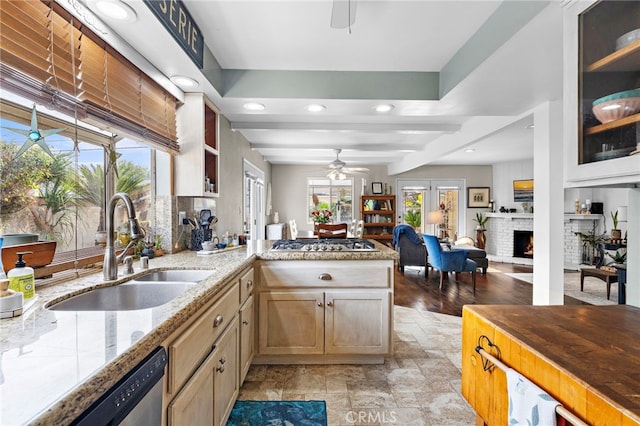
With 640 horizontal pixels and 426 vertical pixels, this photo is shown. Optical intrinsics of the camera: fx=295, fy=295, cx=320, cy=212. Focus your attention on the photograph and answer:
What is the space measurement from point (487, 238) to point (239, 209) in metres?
6.67

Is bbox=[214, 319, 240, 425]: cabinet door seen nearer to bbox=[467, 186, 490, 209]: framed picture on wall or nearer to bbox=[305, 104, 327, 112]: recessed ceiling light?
bbox=[305, 104, 327, 112]: recessed ceiling light

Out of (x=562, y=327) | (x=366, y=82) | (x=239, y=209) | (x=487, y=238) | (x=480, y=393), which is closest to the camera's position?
(x=562, y=327)

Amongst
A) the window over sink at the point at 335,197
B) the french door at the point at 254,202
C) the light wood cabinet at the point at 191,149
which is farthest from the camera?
the window over sink at the point at 335,197

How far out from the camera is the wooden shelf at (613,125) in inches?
42.1

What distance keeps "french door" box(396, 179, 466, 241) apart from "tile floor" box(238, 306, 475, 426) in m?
5.52

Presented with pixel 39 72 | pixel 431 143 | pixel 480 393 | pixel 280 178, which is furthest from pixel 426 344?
pixel 280 178

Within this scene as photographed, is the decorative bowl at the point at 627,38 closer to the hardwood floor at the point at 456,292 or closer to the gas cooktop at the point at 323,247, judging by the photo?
the gas cooktop at the point at 323,247

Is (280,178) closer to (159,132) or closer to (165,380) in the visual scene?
(159,132)

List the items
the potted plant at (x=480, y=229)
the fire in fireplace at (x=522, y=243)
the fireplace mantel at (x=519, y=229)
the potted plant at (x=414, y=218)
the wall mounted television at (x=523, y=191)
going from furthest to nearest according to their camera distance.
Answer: the potted plant at (x=414, y=218)
the potted plant at (x=480, y=229)
the fire in fireplace at (x=522, y=243)
the wall mounted television at (x=523, y=191)
the fireplace mantel at (x=519, y=229)

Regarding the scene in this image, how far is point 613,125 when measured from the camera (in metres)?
1.14

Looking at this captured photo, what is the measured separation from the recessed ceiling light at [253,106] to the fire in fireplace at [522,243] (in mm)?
6986

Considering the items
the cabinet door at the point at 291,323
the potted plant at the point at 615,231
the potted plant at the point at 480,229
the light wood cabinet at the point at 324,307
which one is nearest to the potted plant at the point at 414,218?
the potted plant at the point at 480,229

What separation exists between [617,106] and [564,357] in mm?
982

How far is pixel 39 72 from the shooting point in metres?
1.20
